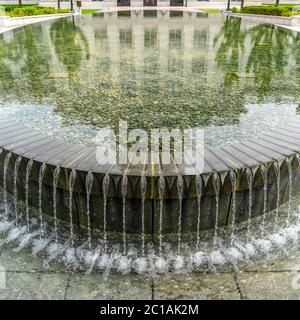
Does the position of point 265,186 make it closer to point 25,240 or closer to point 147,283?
point 147,283

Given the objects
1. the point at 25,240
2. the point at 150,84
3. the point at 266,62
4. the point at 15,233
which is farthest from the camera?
the point at 266,62

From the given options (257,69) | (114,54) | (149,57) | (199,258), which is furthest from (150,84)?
(199,258)

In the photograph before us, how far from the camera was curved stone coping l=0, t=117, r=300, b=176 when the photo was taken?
4707 millimetres

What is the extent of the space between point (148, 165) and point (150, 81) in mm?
4627

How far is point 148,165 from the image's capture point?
189 inches

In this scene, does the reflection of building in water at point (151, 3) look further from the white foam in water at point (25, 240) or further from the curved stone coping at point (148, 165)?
the white foam in water at point (25, 240)

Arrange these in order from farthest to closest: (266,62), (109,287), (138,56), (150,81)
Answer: (138,56), (266,62), (150,81), (109,287)

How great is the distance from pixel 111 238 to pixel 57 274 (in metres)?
0.94

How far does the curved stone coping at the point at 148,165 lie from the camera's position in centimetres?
471

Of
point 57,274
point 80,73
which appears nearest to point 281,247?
point 57,274

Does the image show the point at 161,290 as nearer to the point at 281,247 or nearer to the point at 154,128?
the point at 281,247

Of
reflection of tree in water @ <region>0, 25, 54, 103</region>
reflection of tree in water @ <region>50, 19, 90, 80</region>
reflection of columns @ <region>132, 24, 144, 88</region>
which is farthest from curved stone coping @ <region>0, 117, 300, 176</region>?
reflection of tree in water @ <region>50, 19, 90, 80</region>

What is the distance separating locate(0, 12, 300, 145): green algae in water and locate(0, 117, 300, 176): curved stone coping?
72 cm

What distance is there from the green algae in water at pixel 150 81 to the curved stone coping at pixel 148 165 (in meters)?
0.72
